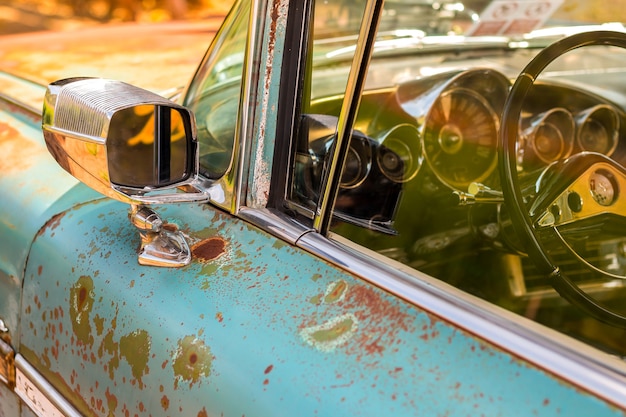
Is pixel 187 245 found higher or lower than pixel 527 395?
lower

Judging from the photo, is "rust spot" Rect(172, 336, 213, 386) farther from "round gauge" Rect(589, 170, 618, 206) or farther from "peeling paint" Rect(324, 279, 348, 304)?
"round gauge" Rect(589, 170, 618, 206)

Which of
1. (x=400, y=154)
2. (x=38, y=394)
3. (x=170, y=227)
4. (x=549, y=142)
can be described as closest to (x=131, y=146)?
(x=170, y=227)

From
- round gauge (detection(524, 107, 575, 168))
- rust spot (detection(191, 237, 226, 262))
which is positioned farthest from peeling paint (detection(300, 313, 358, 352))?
round gauge (detection(524, 107, 575, 168))

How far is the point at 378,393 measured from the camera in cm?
91

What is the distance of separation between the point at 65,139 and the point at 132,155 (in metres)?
0.11

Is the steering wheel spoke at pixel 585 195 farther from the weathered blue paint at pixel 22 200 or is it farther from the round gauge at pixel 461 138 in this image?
the weathered blue paint at pixel 22 200

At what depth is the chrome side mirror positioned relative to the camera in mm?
1126

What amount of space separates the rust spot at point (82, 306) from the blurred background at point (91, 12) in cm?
212

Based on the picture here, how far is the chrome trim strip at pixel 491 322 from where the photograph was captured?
0.83 meters

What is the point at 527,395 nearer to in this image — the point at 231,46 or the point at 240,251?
the point at 240,251

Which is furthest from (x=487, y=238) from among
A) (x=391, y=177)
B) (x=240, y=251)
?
(x=240, y=251)

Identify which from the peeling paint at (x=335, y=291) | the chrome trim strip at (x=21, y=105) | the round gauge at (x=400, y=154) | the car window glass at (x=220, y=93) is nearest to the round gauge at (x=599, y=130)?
the round gauge at (x=400, y=154)

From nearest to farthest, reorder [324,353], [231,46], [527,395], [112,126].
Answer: [527,395], [324,353], [112,126], [231,46]

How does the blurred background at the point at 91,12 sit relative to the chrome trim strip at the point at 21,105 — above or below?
below
